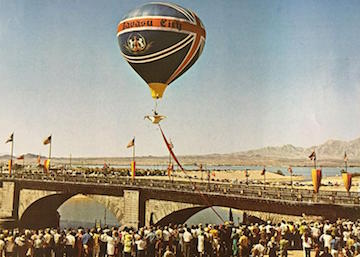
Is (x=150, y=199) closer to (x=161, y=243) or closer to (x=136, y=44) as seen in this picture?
(x=136, y=44)

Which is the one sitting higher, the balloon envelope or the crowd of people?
the balloon envelope

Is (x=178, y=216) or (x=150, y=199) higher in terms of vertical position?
(x=150, y=199)

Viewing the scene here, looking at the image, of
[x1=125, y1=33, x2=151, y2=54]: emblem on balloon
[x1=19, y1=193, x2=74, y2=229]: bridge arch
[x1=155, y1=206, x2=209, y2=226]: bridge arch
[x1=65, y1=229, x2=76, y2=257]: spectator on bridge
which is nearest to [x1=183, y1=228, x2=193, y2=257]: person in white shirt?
[x1=65, y1=229, x2=76, y2=257]: spectator on bridge

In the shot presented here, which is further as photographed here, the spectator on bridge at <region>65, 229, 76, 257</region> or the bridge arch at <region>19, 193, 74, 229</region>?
the bridge arch at <region>19, 193, 74, 229</region>

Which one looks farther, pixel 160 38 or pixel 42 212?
pixel 42 212

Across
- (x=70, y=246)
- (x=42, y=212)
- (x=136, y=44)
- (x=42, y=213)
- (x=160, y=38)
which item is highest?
(x=160, y=38)

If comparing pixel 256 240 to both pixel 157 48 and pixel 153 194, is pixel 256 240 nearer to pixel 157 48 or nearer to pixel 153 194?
pixel 157 48

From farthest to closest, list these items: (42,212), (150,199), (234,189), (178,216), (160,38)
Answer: (42,212) < (178,216) < (150,199) < (234,189) < (160,38)

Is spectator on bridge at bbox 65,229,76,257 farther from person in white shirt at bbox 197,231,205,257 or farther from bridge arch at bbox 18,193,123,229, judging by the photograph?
bridge arch at bbox 18,193,123,229

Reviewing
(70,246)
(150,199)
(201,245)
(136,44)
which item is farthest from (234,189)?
(70,246)

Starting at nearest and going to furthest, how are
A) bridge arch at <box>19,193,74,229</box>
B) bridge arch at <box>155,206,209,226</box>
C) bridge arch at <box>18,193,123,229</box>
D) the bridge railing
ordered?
1. the bridge railing
2. bridge arch at <box>155,206,209,226</box>
3. bridge arch at <box>18,193,123,229</box>
4. bridge arch at <box>19,193,74,229</box>
